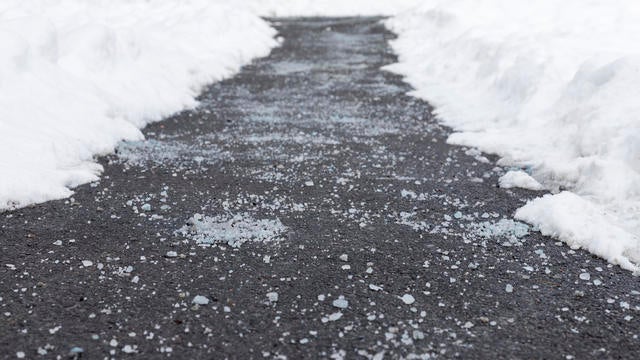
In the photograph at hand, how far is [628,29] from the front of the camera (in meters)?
16.1

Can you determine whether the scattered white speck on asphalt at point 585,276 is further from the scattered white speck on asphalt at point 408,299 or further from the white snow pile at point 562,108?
the scattered white speck on asphalt at point 408,299

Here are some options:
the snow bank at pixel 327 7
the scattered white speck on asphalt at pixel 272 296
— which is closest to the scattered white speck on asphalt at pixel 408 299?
the scattered white speck on asphalt at pixel 272 296

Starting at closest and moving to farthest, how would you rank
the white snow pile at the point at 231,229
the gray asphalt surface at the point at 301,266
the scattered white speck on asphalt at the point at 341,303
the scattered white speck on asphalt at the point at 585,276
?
the gray asphalt surface at the point at 301,266, the scattered white speck on asphalt at the point at 341,303, the scattered white speck on asphalt at the point at 585,276, the white snow pile at the point at 231,229

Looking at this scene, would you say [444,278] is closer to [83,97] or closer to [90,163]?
[90,163]

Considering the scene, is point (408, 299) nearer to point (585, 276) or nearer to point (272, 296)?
point (272, 296)

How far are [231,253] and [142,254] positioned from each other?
900mm

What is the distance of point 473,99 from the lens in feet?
42.3

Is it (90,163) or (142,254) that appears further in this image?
(90,163)

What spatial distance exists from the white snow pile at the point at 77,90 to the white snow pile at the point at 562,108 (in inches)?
234

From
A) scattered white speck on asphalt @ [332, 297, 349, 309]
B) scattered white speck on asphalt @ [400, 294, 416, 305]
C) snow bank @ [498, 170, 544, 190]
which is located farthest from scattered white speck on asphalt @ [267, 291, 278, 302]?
snow bank @ [498, 170, 544, 190]

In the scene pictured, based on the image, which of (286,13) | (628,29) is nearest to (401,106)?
(628,29)

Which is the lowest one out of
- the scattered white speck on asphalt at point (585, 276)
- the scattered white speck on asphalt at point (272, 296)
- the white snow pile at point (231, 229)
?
the scattered white speck on asphalt at point (585, 276)

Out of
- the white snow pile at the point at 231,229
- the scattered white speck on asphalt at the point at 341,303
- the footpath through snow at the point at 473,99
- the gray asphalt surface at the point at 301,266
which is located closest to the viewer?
the gray asphalt surface at the point at 301,266

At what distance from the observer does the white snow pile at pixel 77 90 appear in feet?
25.6
